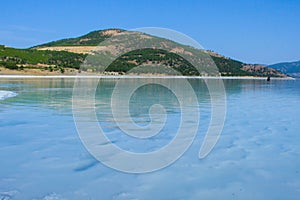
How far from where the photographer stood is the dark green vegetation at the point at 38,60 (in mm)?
106850

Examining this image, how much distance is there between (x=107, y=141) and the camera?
38.4 ft

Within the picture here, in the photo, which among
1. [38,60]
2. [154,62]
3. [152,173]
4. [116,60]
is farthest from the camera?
[154,62]

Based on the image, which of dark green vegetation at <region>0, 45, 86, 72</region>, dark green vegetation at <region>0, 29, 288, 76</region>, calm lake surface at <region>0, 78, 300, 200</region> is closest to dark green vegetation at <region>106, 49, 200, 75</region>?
dark green vegetation at <region>0, 29, 288, 76</region>

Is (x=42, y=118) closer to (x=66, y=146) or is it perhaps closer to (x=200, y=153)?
(x=66, y=146)

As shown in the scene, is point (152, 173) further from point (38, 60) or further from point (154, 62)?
point (154, 62)

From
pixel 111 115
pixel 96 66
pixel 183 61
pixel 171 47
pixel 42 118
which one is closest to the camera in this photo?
pixel 42 118

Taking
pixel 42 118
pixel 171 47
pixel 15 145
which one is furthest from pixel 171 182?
pixel 171 47

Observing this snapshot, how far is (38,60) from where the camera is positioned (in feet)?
410

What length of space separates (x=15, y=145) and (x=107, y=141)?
288 cm

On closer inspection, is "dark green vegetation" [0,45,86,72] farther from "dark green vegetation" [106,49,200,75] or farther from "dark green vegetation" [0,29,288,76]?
"dark green vegetation" [106,49,200,75]

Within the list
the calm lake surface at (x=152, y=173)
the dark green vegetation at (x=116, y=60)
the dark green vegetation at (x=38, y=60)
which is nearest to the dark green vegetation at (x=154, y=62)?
the dark green vegetation at (x=116, y=60)

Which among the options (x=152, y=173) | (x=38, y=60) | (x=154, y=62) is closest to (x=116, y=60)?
(x=154, y=62)

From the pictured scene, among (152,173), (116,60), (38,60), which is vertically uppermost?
(116,60)

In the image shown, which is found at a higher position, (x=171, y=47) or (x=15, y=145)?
(x=171, y=47)
